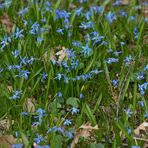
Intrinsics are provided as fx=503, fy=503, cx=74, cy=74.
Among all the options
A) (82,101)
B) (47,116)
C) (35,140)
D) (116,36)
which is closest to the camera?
(35,140)

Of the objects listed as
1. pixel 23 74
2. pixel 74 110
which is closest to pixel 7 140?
pixel 74 110

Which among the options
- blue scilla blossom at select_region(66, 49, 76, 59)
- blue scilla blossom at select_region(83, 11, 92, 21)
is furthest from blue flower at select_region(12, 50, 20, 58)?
blue scilla blossom at select_region(83, 11, 92, 21)

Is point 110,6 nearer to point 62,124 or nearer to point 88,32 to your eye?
point 88,32

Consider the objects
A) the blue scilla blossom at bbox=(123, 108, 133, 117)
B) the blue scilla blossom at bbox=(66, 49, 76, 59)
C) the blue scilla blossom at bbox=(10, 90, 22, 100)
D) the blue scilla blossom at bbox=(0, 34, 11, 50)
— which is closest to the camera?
the blue scilla blossom at bbox=(123, 108, 133, 117)

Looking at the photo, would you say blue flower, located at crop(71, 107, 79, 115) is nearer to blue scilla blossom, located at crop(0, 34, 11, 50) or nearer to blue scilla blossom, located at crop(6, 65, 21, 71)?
blue scilla blossom, located at crop(6, 65, 21, 71)

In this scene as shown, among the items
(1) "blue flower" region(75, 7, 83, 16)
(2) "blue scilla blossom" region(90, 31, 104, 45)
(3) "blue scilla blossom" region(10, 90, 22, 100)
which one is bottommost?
(3) "blue scilla blossom" region(10, 90, 22, 100)

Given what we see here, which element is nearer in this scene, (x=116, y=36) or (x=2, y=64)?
(x=2, y=64)

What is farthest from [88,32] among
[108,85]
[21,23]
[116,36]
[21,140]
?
[21,140]

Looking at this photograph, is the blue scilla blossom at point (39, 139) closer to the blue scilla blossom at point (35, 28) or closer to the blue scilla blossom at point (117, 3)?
the blue scilla blossom at point (35, 28)

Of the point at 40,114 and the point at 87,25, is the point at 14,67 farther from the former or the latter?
the point at 87,25
